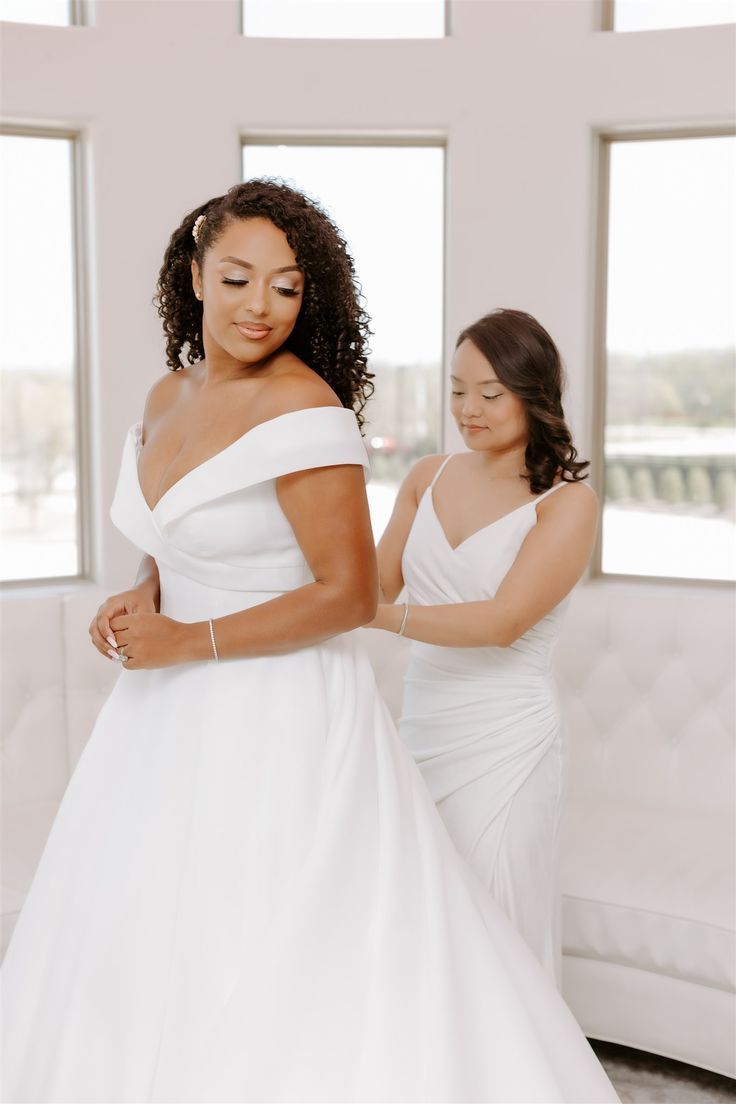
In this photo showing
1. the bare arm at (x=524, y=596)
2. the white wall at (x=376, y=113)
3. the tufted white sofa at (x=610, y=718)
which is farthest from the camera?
the white wall at (x=376, y=113)

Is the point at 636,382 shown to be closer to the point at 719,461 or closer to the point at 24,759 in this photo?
the point at 719,461

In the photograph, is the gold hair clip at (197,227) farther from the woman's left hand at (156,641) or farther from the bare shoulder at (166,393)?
the woman's left hand at (156,641)

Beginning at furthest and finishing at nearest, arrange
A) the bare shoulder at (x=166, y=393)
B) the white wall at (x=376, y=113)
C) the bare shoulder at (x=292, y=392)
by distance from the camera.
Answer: the white wall at (x=376, y=113), the bare shoulder at (x=166, y=393), the bare shoulder at (x=292, y=392)

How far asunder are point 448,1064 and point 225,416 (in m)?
A: 0.99

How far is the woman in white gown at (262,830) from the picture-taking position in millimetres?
1532

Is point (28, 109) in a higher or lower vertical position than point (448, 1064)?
higher

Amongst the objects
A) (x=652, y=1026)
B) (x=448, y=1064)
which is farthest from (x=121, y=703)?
(x=652, y=1026)

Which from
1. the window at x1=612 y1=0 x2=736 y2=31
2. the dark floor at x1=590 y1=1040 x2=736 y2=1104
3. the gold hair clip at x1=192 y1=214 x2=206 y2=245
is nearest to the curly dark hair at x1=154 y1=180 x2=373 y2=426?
the gold hair clip at x1=192 y1=214 x2=206 y2=245

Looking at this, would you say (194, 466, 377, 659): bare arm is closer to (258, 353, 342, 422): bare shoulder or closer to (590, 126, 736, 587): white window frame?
(258, 353, 342, 422): bare shoulder

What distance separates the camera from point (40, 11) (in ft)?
13.2

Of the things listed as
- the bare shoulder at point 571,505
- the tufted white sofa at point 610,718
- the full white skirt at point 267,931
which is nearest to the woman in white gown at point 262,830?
the full white skirt at point 267,931

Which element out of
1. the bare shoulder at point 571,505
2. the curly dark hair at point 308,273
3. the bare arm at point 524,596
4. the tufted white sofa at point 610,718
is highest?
the curly dark hair at point 308,273

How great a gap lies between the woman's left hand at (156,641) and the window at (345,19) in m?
3.15

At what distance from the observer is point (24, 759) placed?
3.50m
